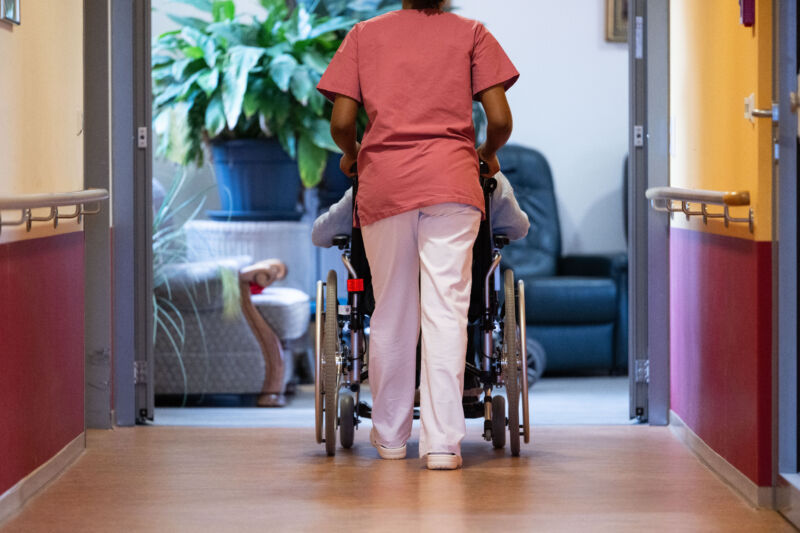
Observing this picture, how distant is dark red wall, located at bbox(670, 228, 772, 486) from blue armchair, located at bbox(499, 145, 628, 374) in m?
1.32

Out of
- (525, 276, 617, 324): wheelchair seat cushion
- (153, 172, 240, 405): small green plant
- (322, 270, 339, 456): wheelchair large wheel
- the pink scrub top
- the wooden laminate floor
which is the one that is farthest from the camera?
(525, 276, 617, 324): wheelchair seat cushion

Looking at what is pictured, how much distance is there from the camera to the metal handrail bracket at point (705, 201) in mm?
2848

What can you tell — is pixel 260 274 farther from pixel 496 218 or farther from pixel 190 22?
pixel 496 218

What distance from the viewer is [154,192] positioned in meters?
4.59

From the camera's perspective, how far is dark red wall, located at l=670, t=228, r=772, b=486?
110 inches

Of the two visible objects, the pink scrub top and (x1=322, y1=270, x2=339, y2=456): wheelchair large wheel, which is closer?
the pink scrub top

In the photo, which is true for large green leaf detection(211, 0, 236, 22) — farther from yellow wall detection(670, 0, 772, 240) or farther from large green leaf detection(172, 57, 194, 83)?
yellow wall detection(670, 0, 772, 240)

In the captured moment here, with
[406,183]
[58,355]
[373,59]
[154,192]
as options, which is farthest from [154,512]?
[154,192]

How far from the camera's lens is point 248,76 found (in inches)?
186

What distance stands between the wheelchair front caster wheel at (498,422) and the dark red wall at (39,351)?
4.06 feet

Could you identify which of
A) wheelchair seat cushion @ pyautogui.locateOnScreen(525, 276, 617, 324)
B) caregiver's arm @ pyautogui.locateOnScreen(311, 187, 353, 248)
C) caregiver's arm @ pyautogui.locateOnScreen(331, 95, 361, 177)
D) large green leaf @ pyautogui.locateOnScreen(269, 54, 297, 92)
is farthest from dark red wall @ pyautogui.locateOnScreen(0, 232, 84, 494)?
wheelchair seat cushion @ pyautogui.locateOnScreen(525, 276, 617, 324)

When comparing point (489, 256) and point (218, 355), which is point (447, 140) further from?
point (218, 355)

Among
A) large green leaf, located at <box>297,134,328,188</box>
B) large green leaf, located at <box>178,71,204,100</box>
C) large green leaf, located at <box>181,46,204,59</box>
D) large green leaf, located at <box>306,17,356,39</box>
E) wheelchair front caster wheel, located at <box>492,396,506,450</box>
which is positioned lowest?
wheelchair front caster wheel, located at <box>492,396,506,450</box>

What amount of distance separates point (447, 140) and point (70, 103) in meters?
1.18
